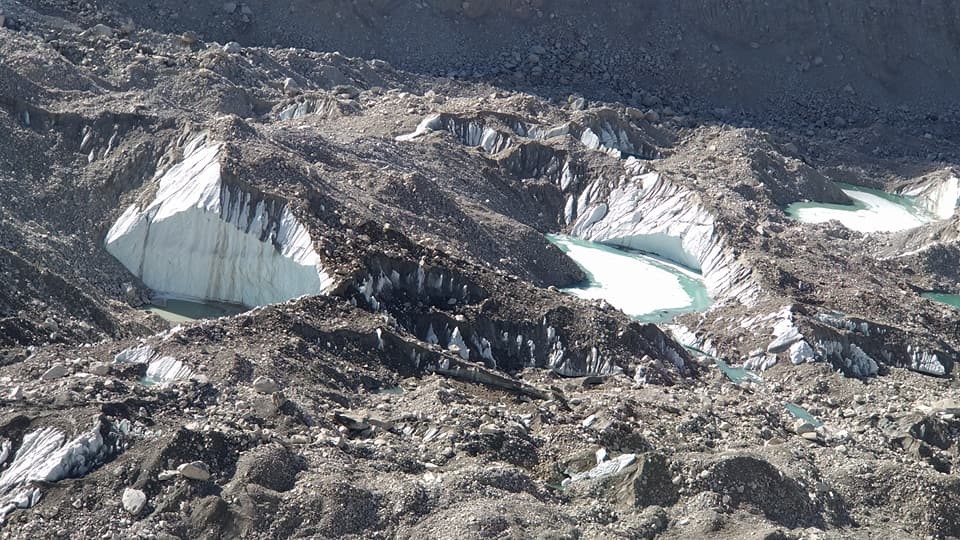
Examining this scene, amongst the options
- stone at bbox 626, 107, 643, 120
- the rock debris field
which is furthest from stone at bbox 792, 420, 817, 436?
stone at bbox 626, 107, 643, 120

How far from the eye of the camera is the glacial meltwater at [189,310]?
38344 mm

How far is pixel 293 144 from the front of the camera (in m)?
48.4

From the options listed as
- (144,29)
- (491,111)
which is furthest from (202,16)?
(491,111)

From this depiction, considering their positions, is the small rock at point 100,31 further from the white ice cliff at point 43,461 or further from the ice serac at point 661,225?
the white ice cliff at point 43,461

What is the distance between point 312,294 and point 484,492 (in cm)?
1209

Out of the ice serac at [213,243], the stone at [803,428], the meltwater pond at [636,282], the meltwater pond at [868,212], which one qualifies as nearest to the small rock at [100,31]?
the meltwater pond at [636,282]

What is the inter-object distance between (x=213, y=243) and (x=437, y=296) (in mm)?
5893

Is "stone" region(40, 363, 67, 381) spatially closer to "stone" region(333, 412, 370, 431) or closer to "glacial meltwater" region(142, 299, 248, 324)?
"stone" region(333, 412, 370, 431)

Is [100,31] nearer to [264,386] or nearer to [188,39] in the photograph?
[188,39]

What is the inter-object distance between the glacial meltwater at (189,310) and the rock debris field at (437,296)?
167 mm

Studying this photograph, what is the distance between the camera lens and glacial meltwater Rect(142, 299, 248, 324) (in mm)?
38344

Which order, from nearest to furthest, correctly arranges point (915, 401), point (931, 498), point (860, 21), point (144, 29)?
point (931, 498)
point (915, 401)
point (144, 29)
point (860, 21)

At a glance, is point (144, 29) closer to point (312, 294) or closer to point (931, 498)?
point (312, 294)

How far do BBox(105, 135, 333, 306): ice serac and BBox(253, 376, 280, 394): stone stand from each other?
9.51m
